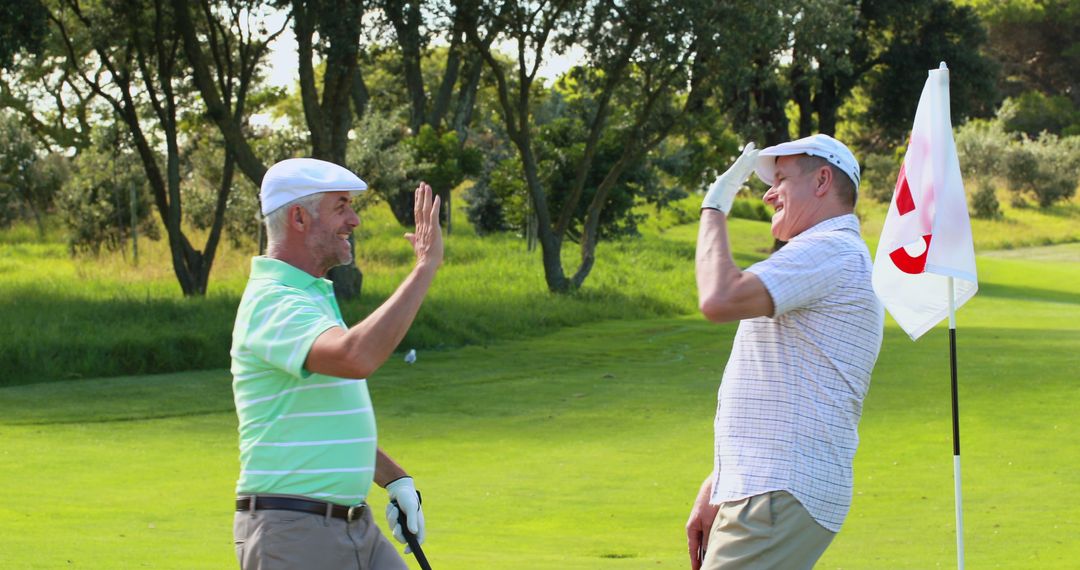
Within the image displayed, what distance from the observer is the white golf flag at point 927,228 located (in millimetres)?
4980

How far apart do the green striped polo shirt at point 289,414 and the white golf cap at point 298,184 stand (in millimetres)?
232

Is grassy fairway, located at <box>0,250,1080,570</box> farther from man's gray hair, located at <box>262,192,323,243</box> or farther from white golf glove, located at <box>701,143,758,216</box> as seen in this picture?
white golf glove, located at <box>701,143,758,216</box>

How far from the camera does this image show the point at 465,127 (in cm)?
4200

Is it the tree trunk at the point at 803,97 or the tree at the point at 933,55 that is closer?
the tree trunk at the point at 803,97

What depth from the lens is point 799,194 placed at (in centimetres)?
408

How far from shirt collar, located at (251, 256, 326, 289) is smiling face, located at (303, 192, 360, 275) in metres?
0.07

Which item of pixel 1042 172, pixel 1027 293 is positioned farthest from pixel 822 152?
pixel 1042 172

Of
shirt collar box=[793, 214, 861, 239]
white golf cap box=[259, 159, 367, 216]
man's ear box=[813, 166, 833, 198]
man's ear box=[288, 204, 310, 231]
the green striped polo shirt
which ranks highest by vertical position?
white golf cap box=[259, 159, 367, 216]

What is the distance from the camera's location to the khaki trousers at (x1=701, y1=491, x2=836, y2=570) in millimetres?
3801

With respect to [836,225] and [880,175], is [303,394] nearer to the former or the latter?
[836,225]

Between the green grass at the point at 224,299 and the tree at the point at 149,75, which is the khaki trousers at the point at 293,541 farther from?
the tree at the point at 149,75

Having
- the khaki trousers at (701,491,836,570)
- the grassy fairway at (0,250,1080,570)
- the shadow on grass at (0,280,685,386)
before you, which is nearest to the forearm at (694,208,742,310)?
the khaki trousers at (701,491,836,570)

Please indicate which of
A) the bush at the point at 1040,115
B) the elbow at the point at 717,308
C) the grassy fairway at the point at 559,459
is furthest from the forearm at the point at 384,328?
the bush at the point at 1040,115

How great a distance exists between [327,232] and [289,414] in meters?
0.54
